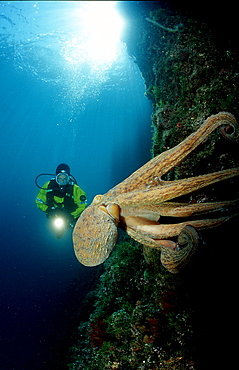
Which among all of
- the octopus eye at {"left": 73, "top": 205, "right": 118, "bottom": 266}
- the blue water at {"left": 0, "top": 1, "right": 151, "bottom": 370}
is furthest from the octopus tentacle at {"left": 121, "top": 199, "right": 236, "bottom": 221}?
the blue water at {"left": 0, "top": 1, "right": 151, "bottom": 370}

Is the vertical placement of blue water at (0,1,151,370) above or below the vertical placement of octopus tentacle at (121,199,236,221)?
above

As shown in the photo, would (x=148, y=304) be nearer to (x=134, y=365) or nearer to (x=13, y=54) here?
(x=134, y=365)

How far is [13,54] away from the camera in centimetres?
2897

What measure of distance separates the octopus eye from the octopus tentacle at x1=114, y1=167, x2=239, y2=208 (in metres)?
0.33

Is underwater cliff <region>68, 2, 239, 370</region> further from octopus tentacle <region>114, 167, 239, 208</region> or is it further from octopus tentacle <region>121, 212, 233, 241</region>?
octopus tentacle <region>114, 167, 239, 208</region>

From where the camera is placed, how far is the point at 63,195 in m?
7.00

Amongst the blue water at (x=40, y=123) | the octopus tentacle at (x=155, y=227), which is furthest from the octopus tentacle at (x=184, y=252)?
the blue water at (x=40, y=123)

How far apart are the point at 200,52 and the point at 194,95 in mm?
920

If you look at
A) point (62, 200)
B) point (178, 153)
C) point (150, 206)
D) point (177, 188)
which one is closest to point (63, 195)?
point (62, 200)

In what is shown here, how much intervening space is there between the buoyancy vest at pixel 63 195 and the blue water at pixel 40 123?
21.3ft

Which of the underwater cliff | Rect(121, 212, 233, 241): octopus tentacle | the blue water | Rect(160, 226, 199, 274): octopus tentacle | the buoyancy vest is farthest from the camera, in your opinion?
the blue water

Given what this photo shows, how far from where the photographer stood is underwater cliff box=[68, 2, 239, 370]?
7.66 feet

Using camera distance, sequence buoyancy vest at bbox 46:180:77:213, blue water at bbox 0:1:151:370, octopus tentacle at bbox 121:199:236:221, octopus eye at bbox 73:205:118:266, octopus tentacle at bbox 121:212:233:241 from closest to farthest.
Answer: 1. octopus tentacle at bbox 121:212:233:241
2. octopus tentacle at bbox 121:199:236:221
3. octopus eye at bbox 73:205:118:266
4. buoyancy vest at bbox 46:180:77:213
5. blue water at bbox 0:1:151:370

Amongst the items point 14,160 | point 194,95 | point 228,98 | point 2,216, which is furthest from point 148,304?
point 14,160
